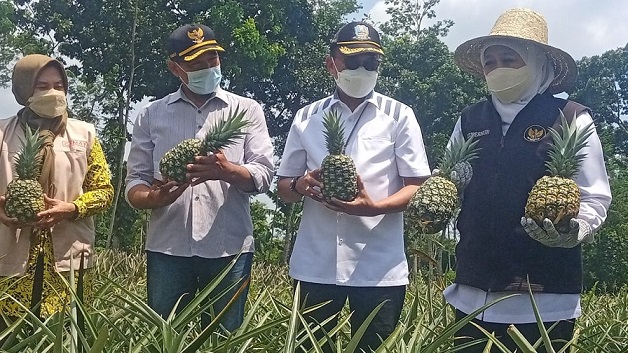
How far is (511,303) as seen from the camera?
2.88 meters

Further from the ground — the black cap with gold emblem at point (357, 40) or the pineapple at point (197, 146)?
the black cap with gold emblem at point (357, 40)

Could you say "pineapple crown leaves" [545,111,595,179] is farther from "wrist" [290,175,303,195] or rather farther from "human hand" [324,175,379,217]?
"wrist" [290,175,303,195]

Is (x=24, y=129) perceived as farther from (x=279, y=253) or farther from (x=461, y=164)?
(x=279, y=253)

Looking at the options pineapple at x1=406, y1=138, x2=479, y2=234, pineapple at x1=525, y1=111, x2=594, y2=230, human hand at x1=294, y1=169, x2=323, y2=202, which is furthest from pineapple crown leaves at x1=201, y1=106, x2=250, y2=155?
pineapple at x1=525, y1=111, x2=594, y2=230

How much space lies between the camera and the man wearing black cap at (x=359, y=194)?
347 centimetres

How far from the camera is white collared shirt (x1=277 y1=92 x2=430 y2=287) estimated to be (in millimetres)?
→ 3492

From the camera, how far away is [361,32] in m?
3.62

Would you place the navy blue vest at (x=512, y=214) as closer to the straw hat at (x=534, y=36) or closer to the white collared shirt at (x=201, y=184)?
the straw hat at (x=534, y=36)

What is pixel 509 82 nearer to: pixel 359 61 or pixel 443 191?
pixel 443 191

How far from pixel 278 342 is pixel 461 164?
1.05 m

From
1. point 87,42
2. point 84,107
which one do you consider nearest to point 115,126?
point 84,107

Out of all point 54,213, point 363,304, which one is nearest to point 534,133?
point 363,304

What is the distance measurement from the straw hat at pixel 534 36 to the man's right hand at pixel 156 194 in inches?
62.5

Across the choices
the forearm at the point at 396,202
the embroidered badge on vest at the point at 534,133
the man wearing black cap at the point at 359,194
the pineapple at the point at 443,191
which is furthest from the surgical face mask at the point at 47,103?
the embroidered badge on vest at the point at 534,133
